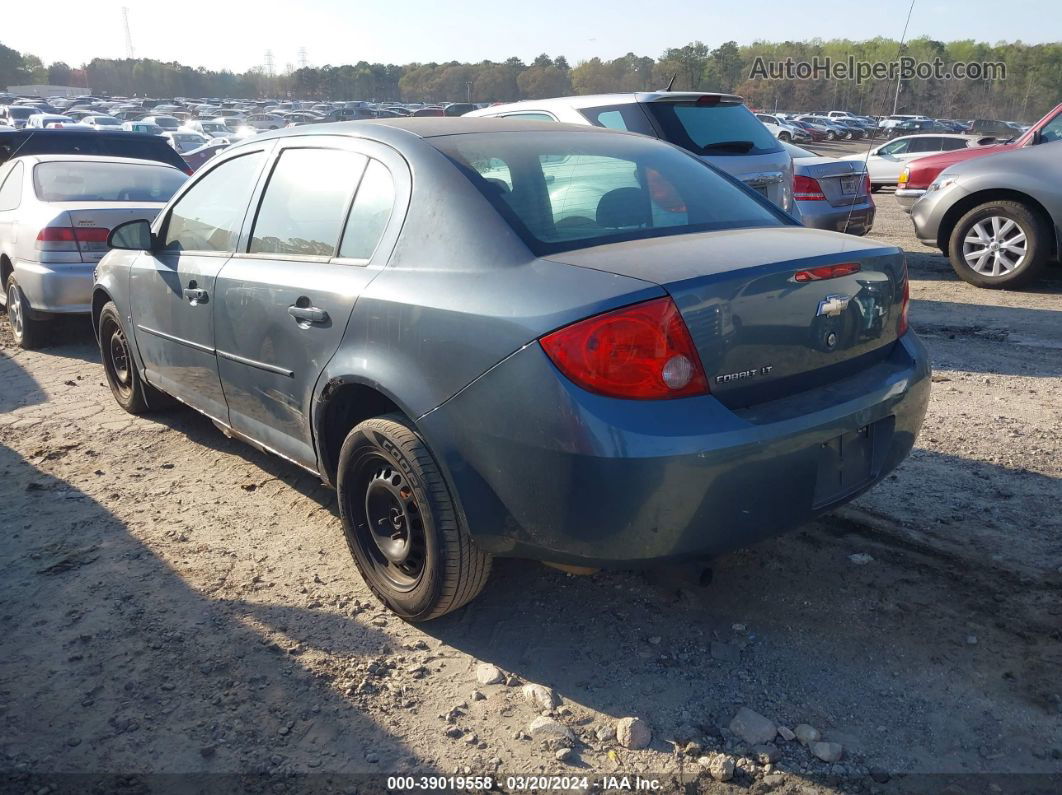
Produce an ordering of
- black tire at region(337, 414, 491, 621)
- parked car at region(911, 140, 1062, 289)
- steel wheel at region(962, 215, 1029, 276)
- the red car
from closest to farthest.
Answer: black tire at region(337, 414, 491, 621) → parked car at region(911, 140, 1062, 289) → steel wheel at region(962, 215, 1029, 276) → the red car

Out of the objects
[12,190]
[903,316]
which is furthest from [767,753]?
[12,190]

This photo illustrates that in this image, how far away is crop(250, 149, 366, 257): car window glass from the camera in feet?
10.7

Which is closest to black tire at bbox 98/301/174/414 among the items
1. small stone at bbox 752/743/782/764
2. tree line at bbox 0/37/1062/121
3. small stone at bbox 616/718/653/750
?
small stone at bbox 616/718/653/750

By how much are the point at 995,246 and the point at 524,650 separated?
293 inches

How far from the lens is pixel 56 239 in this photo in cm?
657

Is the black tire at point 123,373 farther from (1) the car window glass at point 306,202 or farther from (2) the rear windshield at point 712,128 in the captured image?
(2) the rear windshield at point 712,128

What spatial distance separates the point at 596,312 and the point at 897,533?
1.94 m

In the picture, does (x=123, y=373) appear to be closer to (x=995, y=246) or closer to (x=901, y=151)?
(x=995, y=246)

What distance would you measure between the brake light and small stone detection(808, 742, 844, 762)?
1320mm

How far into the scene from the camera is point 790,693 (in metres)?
2.60

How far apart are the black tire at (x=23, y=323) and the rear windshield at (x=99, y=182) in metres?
0.80

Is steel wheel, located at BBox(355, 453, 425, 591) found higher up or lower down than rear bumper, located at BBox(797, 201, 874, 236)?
lower down

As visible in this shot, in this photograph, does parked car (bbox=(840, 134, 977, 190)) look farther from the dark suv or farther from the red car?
the dark suv

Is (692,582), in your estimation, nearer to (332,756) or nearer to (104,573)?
(332,756)
